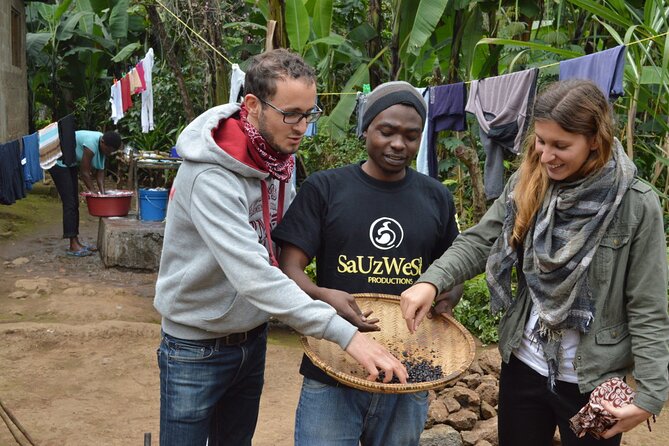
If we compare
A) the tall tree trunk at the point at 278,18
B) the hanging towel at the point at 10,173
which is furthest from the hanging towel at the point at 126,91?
the tall tree trunk at the point at 278,18

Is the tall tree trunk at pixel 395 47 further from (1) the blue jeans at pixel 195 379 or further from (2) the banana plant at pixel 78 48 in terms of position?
(2) the banana plant at pixel 78 48

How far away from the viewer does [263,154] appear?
2.12 meters

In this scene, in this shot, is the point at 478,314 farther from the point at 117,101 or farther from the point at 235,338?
the point at 117,101

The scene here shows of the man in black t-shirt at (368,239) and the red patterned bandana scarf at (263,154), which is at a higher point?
the red patterned bandana scarf at (263,154)

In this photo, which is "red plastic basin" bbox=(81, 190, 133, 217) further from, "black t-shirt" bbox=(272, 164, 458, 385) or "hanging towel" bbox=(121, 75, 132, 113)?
"black t-shirt" bbox=(272, 164, 458, 385)

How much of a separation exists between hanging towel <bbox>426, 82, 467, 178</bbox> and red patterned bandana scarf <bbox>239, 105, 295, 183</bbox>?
3925 mm

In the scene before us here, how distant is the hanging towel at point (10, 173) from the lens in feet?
25.1

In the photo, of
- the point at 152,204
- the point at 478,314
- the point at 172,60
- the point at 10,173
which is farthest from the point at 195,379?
the point at 172,60

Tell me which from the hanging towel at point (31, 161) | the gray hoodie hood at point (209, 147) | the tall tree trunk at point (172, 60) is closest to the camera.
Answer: the gray hoodie hood at point (209, 147)

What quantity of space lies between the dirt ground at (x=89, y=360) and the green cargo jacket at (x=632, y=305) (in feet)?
8.36

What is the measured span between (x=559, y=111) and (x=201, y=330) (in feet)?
4.02

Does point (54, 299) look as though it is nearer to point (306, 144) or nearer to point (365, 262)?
point (306, 144)

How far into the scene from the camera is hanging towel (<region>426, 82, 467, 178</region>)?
19.5 feet

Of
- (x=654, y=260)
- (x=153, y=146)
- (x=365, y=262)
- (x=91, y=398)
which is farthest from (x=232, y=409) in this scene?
(x=153, y=146)
